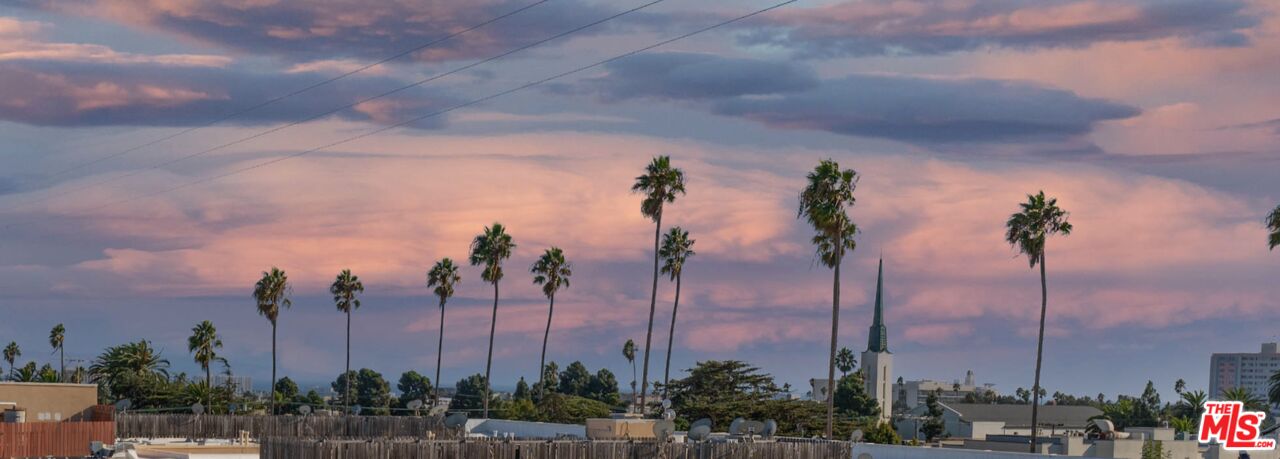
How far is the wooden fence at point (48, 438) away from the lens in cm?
5359

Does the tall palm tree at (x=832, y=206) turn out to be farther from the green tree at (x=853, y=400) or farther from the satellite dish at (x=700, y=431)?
the green tree at (x=853, y=400)

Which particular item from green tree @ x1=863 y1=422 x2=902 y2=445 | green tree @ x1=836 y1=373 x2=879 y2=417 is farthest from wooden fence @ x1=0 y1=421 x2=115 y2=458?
green tree @ x1=836 y1=373 x2=879 y2=417

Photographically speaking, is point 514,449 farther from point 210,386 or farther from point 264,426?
point 210,386

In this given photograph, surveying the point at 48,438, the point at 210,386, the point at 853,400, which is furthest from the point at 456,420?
the point at 853,400

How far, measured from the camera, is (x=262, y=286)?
131500 millimetres

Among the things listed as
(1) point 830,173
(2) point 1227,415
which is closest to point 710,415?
(1) point 830,173

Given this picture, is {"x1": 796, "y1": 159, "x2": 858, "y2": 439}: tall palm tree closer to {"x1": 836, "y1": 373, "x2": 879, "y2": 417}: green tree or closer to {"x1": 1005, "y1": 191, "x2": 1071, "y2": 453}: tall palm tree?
{"x1": 1005, "y1": 191, "x2": 1071, "y2": 453}: tall palm tree

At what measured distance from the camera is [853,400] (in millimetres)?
181875

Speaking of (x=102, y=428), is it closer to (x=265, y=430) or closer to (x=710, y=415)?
(x=265, y=430)

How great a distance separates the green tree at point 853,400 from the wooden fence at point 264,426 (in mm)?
110865

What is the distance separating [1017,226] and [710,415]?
28.0 m

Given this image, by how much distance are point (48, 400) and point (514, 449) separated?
1339 inches

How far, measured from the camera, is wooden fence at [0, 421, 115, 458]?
5359cm

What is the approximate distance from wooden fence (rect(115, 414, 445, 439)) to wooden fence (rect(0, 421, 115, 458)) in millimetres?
15773
